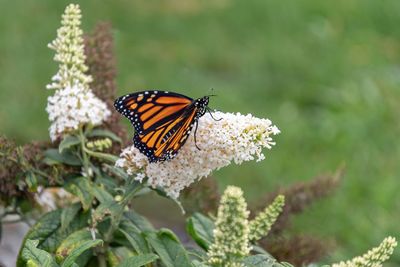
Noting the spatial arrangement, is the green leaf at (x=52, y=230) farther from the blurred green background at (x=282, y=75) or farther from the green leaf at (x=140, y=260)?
the blurred green background at (x=282, y=75)

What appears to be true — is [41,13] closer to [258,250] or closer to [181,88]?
[181,88]

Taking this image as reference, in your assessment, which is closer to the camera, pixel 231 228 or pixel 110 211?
pixel 231 228

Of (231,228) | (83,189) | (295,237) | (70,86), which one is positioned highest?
(70,86)

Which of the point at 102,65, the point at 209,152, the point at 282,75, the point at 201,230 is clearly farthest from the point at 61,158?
the point at 282,75

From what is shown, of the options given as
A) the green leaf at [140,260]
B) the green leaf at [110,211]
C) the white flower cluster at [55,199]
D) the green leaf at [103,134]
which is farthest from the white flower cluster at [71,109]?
the green leaf at [140,260]

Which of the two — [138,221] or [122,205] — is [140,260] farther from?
[138,221]

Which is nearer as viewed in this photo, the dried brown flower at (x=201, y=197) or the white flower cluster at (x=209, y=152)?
the white flower cluster at (x=209, y=152)
